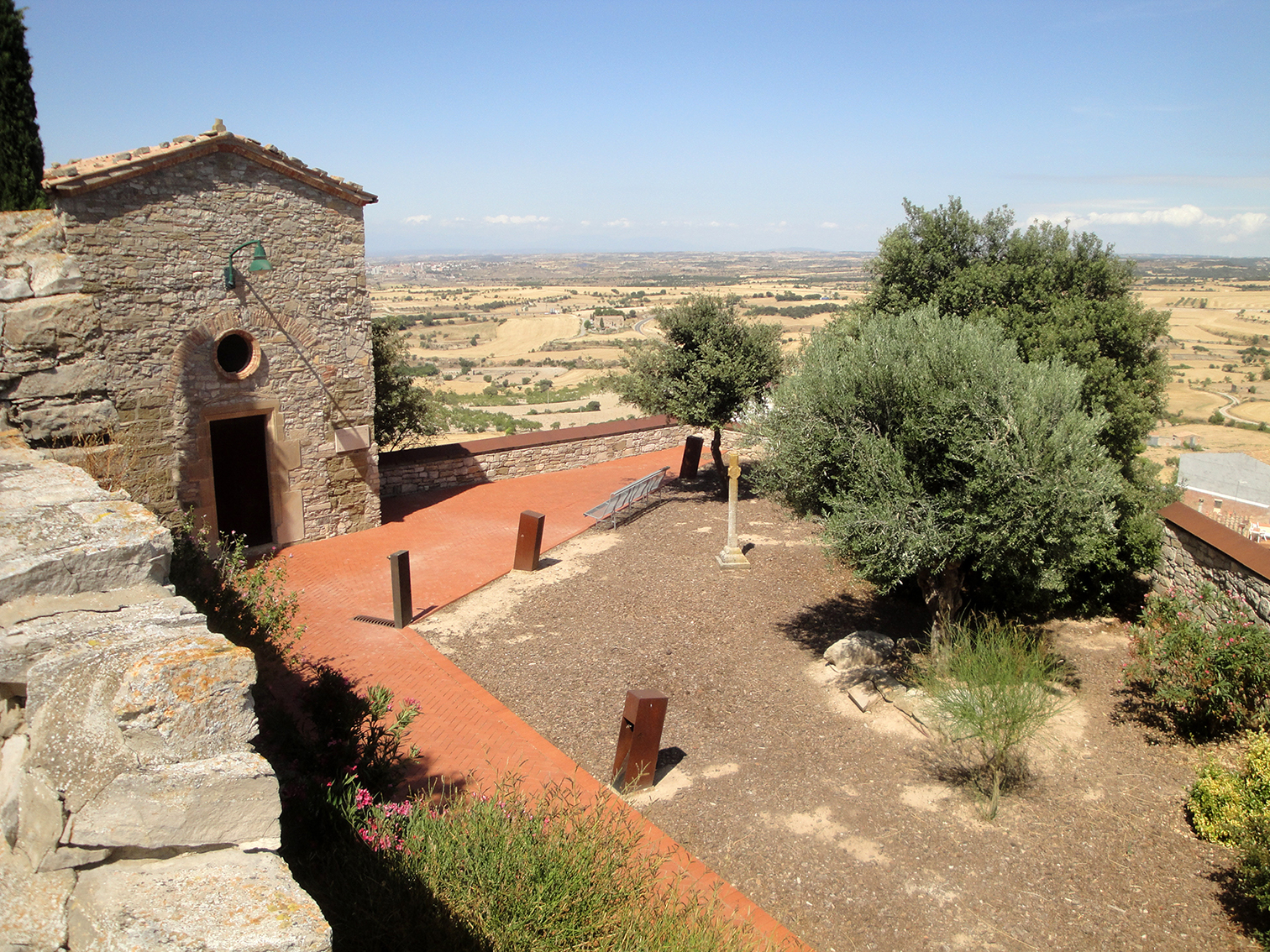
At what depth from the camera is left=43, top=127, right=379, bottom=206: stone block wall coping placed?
10375 millimetres

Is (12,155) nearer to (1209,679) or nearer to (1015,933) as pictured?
(1015,933)

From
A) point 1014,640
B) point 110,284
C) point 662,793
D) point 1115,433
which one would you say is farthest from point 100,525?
point 1115,433


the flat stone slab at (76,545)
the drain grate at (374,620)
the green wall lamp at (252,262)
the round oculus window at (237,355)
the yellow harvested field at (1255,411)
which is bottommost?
the yellow harvested field at (1255,411)

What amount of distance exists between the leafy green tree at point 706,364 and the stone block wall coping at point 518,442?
10.2 ft

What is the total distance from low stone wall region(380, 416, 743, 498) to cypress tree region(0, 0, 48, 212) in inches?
288

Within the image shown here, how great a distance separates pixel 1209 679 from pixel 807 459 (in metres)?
4.41

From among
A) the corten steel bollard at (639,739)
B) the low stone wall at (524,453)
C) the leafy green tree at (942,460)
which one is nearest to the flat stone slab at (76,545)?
the corten steel bollard at (639,739)

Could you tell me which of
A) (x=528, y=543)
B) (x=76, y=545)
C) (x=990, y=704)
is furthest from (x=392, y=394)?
(x=76, y=545)

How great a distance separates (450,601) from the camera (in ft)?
→ 38.5

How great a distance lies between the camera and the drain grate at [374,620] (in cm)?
1084

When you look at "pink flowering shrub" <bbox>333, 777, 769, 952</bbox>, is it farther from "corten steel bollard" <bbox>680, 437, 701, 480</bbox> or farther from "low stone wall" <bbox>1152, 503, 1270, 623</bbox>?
"corten steel bollard" <bbox>680, 437, 701, 480</bbox>

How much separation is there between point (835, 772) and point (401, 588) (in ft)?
19.4

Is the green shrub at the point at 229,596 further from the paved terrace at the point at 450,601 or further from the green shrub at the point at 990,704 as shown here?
the green shrub at the point at 990,704

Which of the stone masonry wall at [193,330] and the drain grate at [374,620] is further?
the drain grate at [374,620]
